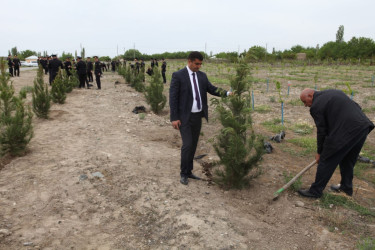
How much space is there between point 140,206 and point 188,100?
1.39 m

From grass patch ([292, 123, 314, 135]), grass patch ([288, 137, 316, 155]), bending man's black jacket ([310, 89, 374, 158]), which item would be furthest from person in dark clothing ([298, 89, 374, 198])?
grass patch ([292, 123, 314, 135])

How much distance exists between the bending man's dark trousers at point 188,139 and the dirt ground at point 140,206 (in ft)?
0.82

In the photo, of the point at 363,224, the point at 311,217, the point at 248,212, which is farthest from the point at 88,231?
the point at 363,224

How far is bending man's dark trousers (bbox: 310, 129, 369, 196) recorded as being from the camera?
10.5 ft

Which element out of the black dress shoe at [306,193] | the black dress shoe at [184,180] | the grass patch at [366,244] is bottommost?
the grass patch at [366,244]

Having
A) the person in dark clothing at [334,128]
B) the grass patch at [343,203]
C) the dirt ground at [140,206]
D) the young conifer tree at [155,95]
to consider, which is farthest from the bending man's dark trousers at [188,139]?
the young conifer tree at [155,95]

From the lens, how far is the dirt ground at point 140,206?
260 centimetres

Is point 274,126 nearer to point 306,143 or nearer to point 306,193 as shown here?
point 306,143

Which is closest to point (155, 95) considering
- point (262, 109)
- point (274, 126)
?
point (274, 126)

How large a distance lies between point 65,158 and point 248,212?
2.81m

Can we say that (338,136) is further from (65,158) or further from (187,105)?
(65,158)

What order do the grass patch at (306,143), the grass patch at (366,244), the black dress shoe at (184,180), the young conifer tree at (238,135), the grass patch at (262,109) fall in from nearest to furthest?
the grass patch at (366,244) < the young conifer tree at (238,135) < the black dress shoe at (184,180) < the grass patch at (306,143) < the grass patch at (262,109)

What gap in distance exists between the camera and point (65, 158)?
428 centimetres

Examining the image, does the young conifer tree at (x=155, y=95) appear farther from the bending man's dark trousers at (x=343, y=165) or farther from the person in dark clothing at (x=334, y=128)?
the bending man's dark trousers at (x=343, y=165)
